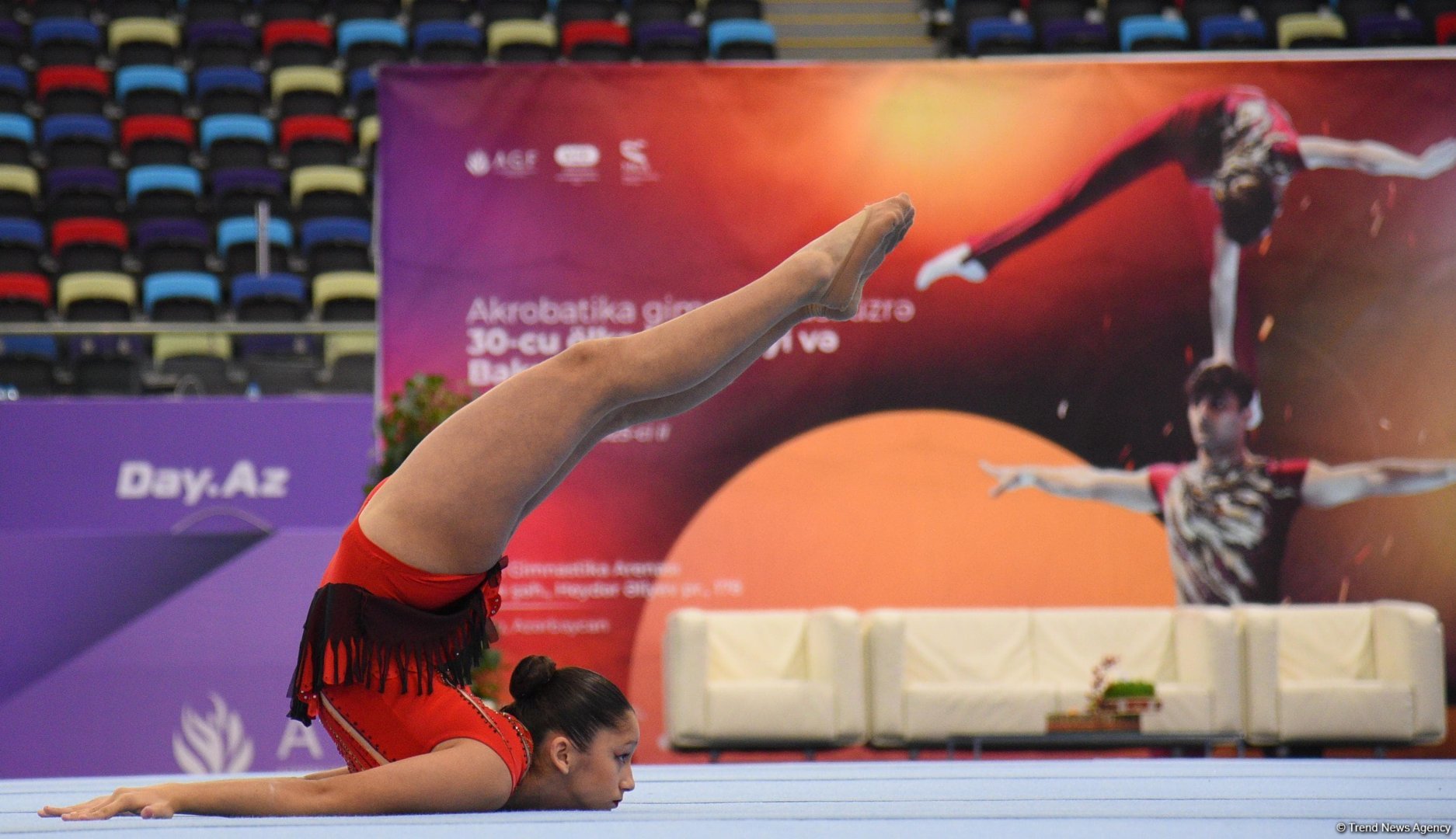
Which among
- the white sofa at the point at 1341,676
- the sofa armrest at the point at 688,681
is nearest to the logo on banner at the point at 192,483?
the sofa armrest at the point at 688,681

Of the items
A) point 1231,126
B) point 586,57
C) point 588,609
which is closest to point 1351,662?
point 1231,126

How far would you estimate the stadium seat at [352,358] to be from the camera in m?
6.53

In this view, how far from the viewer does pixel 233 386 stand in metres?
6.35

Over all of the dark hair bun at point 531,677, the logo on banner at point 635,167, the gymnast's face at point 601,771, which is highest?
the logo on banner at point 635,167

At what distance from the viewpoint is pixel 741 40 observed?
9188 mm

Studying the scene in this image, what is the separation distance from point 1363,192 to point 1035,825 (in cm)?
550

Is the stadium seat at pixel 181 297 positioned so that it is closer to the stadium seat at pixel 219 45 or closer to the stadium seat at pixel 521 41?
the stadium seat at pixel 219 45

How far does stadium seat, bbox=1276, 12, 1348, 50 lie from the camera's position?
8.92m

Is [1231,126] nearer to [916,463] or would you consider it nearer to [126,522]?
[916,463]

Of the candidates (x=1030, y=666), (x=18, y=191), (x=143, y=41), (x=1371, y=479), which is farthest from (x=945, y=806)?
(x=143, y=41)

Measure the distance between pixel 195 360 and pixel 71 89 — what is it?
3905 millimetres

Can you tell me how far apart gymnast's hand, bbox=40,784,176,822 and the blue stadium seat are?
791cm

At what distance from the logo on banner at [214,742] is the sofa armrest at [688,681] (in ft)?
5.48

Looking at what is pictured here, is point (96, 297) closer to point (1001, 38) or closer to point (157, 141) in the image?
point (157, 141)
